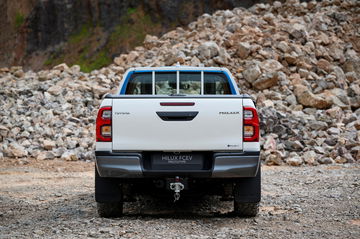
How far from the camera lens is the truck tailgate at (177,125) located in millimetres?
5863

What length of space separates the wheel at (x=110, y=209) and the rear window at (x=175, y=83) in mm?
1633

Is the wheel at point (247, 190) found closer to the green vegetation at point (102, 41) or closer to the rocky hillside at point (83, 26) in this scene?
the rocky hillside at point (83, 26)

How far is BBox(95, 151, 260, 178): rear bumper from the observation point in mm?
5859

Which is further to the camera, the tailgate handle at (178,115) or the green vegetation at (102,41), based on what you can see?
the green vegetation at (102,41)

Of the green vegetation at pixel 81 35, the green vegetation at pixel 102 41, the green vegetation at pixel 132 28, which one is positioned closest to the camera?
Answer: the green vegetation at pixel 102 41

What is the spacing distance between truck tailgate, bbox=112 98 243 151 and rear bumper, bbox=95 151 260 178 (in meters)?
0.09

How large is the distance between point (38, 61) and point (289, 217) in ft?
132

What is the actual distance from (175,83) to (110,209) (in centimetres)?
198

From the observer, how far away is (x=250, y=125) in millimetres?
5895

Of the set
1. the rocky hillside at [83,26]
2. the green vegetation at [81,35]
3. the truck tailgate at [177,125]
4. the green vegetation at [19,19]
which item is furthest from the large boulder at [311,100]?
the green vegetation at [19,19]

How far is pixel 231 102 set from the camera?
231 inches

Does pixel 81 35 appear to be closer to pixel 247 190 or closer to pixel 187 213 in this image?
pixel 187 213

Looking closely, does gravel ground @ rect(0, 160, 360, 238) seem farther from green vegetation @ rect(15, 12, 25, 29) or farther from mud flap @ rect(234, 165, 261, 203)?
green vegetation @ rect(15, 12, 25, 29)

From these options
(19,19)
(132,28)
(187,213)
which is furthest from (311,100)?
(19,19)
